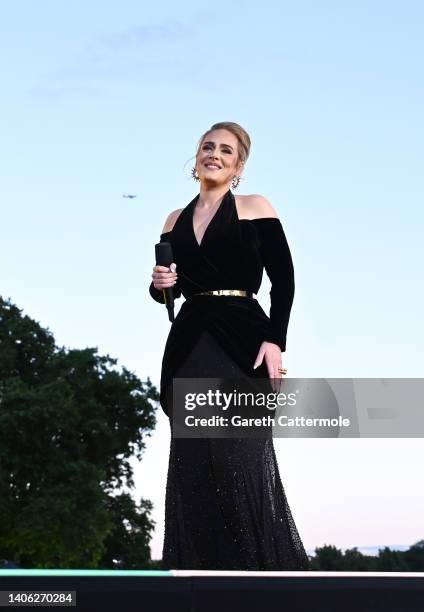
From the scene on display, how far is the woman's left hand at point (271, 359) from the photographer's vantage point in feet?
18.0

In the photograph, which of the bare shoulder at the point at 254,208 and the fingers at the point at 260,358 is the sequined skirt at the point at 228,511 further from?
the bare shoulder at the point at 254,208

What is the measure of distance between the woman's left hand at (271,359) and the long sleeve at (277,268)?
0.19 meters

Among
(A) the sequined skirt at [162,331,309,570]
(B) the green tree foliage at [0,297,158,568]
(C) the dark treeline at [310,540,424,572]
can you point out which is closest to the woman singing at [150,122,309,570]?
(A) the sequined skirt at [162,331,309,570]

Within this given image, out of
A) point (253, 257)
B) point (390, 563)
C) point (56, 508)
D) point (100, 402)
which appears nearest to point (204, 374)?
point (253, 257)

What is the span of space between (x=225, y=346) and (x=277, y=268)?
60cm

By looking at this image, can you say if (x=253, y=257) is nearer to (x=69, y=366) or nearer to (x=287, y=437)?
(x=287, y=437)

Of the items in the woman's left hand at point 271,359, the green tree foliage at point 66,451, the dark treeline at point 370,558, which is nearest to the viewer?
the woman's left hand at point 271,359

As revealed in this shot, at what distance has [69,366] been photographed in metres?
38.0

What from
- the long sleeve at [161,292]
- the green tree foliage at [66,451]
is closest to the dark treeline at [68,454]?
the green tree foliage at [66,451]

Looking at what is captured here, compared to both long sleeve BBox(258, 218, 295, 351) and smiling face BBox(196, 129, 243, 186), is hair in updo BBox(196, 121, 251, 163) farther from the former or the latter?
long sleeve BBox(258, 218, 295, 351)

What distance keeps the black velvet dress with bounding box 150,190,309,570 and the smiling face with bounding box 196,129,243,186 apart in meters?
0.16

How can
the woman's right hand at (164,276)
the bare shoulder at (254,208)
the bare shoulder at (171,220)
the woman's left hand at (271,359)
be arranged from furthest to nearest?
the bare shoulder at (171,220) < the bare shoulder at (254,208) < the woman's left hand at (271,359) < the woman's right hand at (164,276)

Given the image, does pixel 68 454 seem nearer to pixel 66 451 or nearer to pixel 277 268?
pixel 66 451
